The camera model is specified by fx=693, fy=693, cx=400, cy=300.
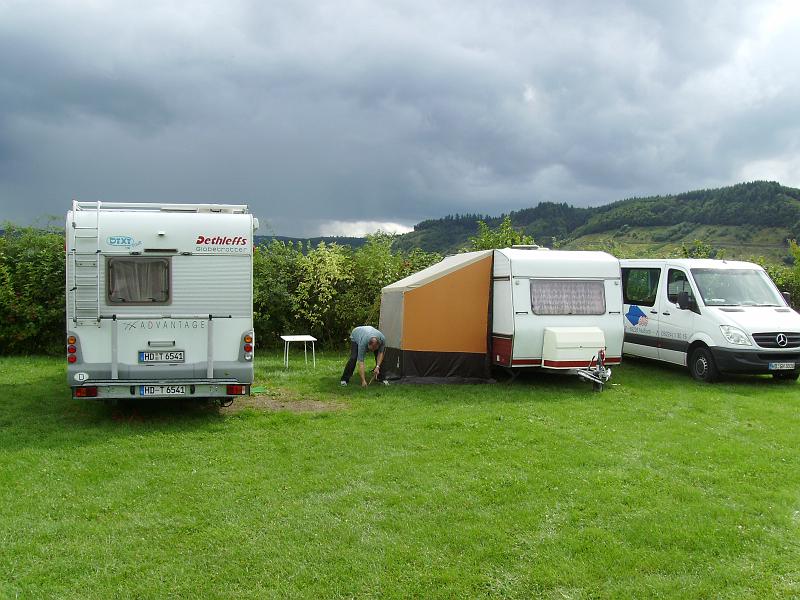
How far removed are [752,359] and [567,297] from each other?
3312mm

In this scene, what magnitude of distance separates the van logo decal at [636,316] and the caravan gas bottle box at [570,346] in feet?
10.3

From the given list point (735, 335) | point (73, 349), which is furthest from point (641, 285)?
point (73, 349)

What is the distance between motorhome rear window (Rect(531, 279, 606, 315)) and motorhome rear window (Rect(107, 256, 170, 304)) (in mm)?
5828

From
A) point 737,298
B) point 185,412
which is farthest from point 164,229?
point 737,298

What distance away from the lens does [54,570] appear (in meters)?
4.57

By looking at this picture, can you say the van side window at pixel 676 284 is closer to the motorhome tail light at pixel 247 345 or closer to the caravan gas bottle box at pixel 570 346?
the caravan gas bottle box at pixel 570 346

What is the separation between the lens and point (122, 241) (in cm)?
867

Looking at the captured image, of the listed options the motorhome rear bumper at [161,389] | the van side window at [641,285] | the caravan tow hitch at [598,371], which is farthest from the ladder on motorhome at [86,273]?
the van side window at [641,285]

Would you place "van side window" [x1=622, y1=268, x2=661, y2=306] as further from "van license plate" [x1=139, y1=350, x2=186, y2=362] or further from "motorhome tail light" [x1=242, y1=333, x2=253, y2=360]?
"van license plate" [x1=139, y1=350, x2=186, y2=362]

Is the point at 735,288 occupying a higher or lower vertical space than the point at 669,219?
lower

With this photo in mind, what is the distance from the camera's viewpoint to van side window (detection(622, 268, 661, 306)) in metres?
14.0

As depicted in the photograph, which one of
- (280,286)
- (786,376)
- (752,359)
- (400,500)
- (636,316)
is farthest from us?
(280,286)

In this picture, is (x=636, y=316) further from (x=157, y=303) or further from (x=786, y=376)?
(x=157, y=303)

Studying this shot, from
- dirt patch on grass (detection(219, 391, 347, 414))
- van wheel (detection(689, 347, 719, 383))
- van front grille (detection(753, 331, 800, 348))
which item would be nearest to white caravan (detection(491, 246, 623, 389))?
van wheel (detection(689, 347, 719, 383))
